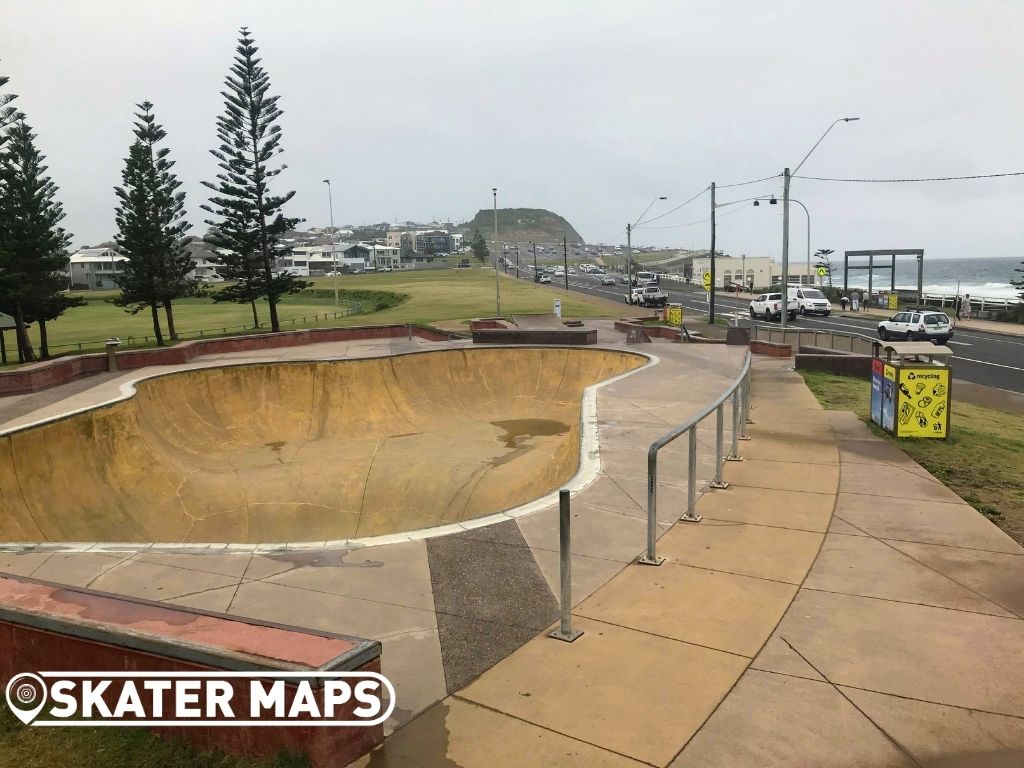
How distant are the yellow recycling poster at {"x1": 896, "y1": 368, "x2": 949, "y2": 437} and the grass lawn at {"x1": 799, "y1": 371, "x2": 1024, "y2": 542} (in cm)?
20

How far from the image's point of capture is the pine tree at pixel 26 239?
34000mm

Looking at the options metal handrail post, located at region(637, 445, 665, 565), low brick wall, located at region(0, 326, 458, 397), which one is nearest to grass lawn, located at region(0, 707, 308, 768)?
metal handrail post, located at region(637, 445, 665, 565)

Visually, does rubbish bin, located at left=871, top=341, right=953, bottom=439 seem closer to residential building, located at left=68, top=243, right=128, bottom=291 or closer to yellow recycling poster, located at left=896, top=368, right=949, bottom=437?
yellow recycling poster, located at left=896, top=368, right=949, bottom=437

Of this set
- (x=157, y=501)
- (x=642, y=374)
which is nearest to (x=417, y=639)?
(x=157, y=501)

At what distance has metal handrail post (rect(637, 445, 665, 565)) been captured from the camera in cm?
652

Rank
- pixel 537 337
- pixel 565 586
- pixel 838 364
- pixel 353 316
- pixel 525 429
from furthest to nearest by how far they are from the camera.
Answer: pixel 353 316 < pixel 537 337 < pixel 838 364 < pixel 525 429 < pixel 565 586

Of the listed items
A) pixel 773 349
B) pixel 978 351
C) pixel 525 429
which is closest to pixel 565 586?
pixel 525 429

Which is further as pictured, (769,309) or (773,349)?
(769,309)

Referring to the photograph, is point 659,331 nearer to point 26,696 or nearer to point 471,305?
point 471,305

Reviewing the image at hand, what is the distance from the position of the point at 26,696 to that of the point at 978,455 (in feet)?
41.1

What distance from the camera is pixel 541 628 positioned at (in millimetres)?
5559

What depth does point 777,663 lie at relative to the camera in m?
4.96

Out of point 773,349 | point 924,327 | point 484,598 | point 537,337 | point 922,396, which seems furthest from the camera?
point 924,327

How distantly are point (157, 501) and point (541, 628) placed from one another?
12.3m
